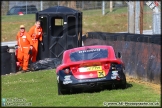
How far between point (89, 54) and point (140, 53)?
9.35 ft

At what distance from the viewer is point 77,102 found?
12281 millimetres

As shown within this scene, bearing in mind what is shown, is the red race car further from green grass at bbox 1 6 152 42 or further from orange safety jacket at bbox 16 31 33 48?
green grass at bbox 1 6 152 42

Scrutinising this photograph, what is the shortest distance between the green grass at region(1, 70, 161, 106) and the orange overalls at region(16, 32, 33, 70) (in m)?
3.45

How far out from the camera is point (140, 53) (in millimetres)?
16438

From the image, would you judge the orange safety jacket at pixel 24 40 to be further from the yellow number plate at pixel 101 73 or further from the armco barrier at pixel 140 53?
the yellow number plate at pixel 101 73

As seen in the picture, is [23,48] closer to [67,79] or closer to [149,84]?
[149,84]

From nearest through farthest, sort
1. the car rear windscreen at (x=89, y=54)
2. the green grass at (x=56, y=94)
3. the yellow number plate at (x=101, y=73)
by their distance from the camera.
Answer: the green grass at (x=56, y=94), the yellow number plate at (x=101, y=73), the car rear windscreen at (x=89, y=54)

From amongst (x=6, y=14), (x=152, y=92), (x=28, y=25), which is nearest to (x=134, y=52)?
(x=152, y=92)

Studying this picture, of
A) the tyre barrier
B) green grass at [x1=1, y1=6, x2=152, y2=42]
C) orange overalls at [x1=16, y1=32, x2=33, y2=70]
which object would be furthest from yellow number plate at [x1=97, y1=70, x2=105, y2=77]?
green grass at [x1=1, y1=6, x2=152, y2=42]

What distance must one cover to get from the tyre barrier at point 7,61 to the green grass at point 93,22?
19356mm

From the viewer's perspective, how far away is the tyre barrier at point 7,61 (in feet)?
71.4

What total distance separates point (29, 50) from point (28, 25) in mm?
20923

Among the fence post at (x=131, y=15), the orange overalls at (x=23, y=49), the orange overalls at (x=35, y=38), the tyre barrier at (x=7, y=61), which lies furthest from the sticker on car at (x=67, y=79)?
the orange overalls at (x=35, y=38)

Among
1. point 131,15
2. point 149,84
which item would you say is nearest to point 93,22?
point 131,15
